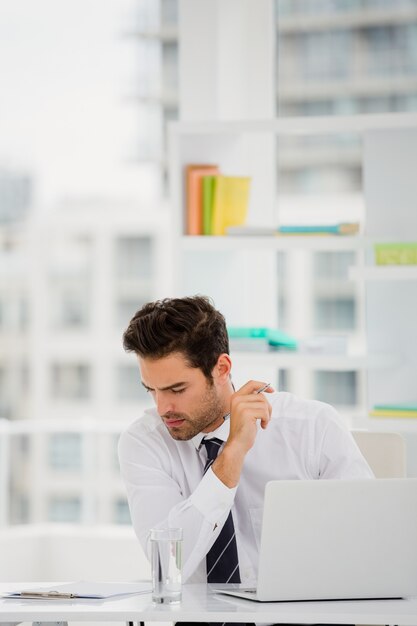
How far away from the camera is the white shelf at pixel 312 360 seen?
11.3 feet

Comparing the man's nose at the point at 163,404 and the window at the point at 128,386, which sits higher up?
the man's nose at the point at 163,404

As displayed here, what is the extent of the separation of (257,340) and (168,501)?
1.42m

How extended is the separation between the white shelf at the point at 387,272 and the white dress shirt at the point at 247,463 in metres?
1.08

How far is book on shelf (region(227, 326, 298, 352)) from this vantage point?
11.4ft

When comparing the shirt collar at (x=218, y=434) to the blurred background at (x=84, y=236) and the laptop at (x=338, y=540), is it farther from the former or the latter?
the blurred background at (x=84, y=236)

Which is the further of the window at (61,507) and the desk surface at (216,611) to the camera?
the window at (61,507)

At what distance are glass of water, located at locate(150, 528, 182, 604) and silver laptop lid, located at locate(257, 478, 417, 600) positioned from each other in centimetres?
14

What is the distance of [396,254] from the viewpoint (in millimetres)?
3340

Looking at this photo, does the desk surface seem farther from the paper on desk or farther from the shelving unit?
the shelving unit

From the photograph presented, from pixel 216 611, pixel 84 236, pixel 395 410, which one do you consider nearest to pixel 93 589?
pixel 216 611

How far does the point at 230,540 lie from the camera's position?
2.10 meters

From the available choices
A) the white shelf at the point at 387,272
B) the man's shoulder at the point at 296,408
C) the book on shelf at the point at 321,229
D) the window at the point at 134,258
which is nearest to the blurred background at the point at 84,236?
the window at the point at 134,258

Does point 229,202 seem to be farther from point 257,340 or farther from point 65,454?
point 65,454

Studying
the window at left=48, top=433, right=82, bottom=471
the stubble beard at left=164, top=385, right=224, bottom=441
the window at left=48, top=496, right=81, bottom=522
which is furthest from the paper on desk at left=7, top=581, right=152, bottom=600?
the window at left=48, top=496, right=81, bottom=522
